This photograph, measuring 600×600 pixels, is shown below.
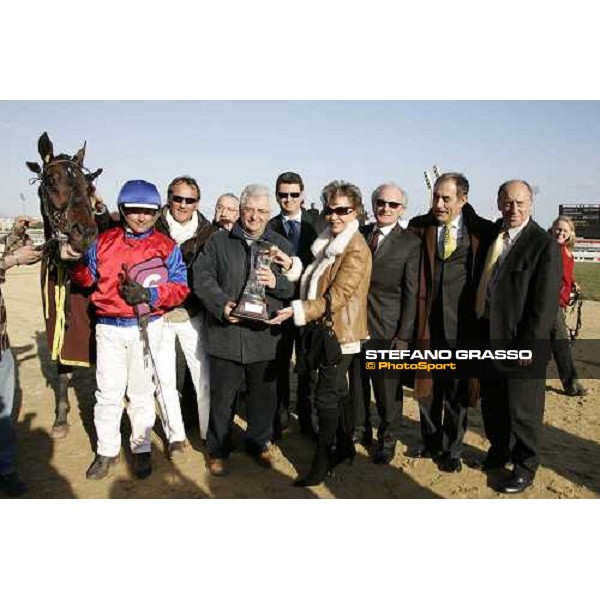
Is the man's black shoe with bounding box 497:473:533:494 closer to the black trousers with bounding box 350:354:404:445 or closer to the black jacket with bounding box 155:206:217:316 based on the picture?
the black trousers with bounding box 350:354:404:445

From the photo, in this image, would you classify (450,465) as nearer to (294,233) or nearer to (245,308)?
(245,308)

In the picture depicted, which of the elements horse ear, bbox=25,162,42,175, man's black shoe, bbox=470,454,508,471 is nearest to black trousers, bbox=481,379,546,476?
man's black shoe, bbox=470,454,508,471

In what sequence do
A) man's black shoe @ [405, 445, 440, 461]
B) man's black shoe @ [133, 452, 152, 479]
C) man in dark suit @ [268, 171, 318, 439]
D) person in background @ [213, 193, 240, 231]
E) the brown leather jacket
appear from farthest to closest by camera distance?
person in background @ [213, 193, 240, 231] < man in dark suit @ [268, 171, 318, 439] < man's black shoe @ [405, 445, 440, 461] < man's black shoe @ [133, 452, 152, 479] < the brown leather jacket

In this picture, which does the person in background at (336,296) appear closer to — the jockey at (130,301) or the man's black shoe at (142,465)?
the jockey at (130,301)

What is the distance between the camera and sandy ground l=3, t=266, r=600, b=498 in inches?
146

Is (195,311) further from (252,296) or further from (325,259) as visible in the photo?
(325,259)

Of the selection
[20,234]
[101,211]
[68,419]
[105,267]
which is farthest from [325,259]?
[68,419]

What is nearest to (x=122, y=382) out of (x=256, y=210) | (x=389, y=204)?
(x=256, y=210)

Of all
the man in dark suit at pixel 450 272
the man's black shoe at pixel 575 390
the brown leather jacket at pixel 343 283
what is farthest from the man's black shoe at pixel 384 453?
the man's black shoe at pixel 575 390

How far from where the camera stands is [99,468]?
386 centimetres

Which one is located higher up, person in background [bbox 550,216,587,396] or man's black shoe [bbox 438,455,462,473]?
person in background [bbox 550,216,587,396]

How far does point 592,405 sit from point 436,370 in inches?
112

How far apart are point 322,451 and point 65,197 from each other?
2771mm

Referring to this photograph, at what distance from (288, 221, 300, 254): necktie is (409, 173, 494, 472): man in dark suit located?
3.36 feet
